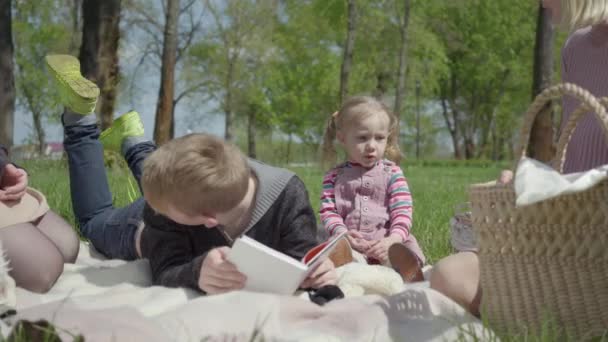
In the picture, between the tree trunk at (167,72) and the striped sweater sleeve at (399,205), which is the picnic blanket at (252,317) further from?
the tree trunk at (167,72)

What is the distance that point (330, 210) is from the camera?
402 centimetres

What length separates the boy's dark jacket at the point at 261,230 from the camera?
2.77 metres

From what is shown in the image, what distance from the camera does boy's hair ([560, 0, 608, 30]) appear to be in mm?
2422

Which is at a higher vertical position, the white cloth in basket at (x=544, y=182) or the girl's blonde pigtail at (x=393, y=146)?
the white cloth in basket at (x=544, y=182)

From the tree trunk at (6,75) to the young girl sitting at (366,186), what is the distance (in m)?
6.60

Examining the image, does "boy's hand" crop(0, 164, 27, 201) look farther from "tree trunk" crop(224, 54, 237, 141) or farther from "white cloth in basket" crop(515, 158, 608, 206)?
"tree trunk" crop(224, 54, 237, 141)

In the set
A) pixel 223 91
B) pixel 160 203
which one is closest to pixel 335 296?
pixel 160 203

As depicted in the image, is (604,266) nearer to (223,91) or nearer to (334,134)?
(334,134)

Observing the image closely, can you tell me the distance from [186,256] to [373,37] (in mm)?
22999

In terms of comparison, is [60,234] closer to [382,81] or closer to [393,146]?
[393,146]

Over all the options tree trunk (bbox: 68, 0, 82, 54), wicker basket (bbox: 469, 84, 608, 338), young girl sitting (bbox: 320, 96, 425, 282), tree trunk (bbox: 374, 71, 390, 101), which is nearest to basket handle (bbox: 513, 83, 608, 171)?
wicker basket (bbox: 469, 84, 608, 338)

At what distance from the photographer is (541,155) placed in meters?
13.3

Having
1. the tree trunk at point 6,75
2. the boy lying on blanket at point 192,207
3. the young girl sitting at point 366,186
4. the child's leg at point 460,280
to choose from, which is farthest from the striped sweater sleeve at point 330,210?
the tree trunk at point 6,75

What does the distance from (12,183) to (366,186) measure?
6.03ft
